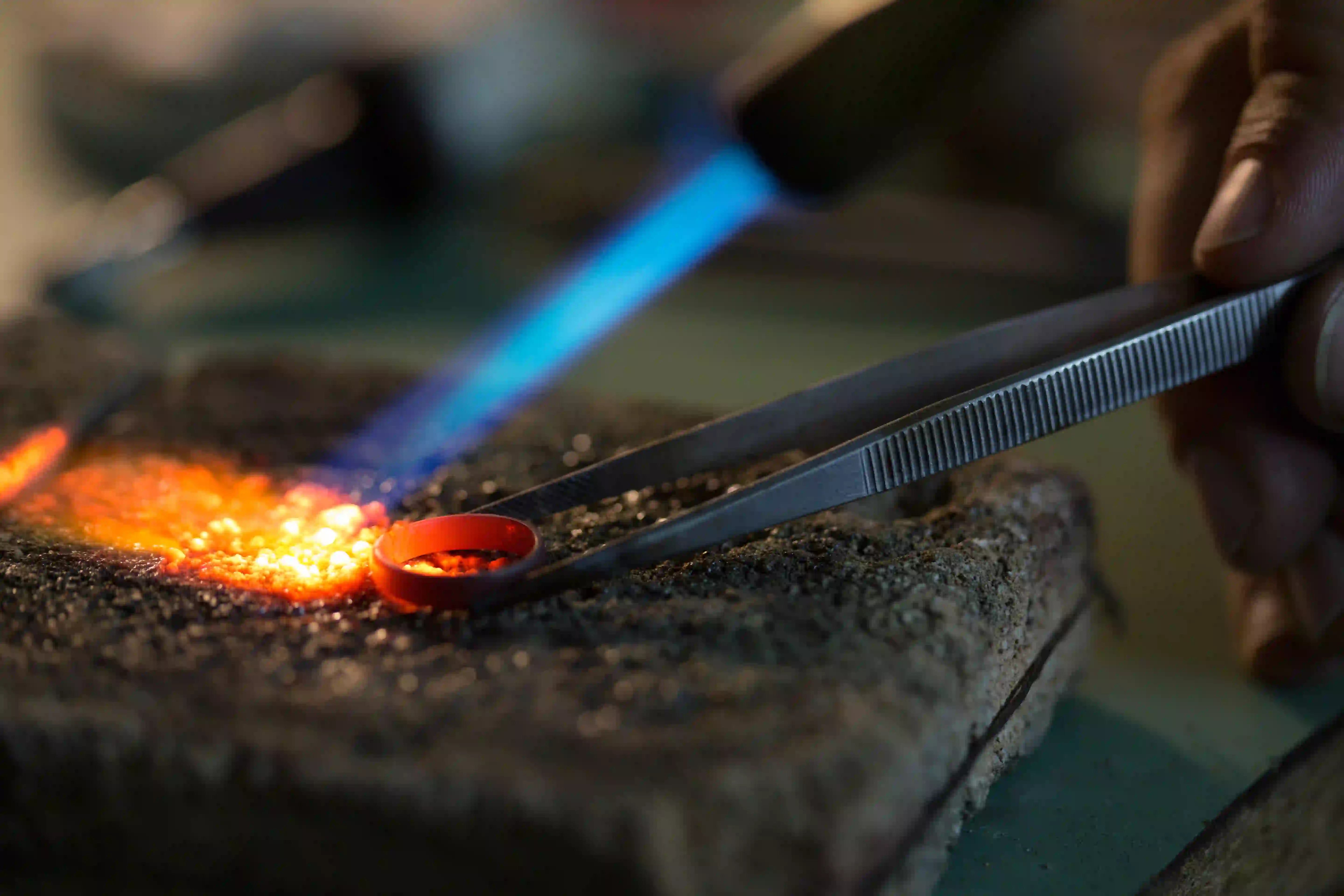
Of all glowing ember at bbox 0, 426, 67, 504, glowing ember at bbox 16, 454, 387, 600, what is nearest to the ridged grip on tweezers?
glowing ember at bbox 16, 454, 387, 600

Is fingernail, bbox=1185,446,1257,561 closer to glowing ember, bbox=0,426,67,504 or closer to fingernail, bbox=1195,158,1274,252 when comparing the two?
fingernail, bbox=1195,158,1274,252

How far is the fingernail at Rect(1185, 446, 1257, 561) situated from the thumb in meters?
0.20

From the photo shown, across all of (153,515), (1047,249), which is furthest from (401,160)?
(153,515)

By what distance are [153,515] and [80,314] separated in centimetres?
95

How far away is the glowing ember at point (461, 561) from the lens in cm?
71

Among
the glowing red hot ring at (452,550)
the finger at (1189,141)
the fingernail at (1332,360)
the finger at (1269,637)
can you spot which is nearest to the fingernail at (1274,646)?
the finger at (1269,637)

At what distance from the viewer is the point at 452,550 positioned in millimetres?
728

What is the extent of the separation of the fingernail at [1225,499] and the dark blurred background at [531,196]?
4.2 inches

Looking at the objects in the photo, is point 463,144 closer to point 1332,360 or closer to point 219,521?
point 219,521

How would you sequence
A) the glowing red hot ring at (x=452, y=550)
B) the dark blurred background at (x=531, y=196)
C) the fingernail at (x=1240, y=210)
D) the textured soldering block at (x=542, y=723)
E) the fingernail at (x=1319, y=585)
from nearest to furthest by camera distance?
the textured soldering block at (x=542, y=723) → the glowing red hot ring at (x=452, y=550) → the fingernail at (x=1240, y=210) → the fingernail at (x=1319, y=585) → the dark blurred background at (x=531, y=196)

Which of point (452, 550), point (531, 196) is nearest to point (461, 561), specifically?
point (452, 550)

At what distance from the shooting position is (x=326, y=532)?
0.80 m

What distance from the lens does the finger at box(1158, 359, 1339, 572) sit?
0.93 m

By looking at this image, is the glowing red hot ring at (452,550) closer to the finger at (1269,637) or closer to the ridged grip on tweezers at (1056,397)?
the ridged grip on tweezers at (1056,397)
